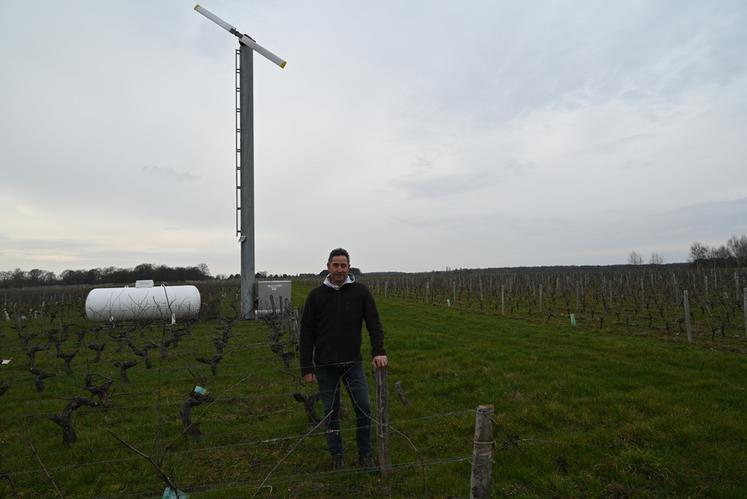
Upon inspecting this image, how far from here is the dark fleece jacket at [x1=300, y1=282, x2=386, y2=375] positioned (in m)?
4.02

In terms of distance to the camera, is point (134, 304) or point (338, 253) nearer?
point (338, 253)

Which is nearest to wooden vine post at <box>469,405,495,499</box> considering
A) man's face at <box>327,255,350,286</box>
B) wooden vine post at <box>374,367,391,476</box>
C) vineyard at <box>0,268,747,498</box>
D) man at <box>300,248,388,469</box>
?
vineyard at <box>0,268,747,498</box>

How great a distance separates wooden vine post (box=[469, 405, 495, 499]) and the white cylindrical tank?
60.1ft

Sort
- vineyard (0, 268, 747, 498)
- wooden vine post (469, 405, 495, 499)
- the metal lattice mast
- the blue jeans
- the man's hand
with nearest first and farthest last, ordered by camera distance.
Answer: wooden vine post (469, 405, 495, 499) → the man's hand → the blue jeans → vineyard (0, 268, 747, 498) → the metal lattice mast

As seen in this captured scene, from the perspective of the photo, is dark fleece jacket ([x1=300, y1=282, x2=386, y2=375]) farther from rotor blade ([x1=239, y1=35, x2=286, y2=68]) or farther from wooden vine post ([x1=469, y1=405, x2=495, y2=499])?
rotor blade ([x1=239, y1=35, x2=286, y2=68])

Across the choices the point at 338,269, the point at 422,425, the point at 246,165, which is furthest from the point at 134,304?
the point at 338,269

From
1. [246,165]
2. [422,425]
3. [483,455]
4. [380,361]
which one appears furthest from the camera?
[246,165]

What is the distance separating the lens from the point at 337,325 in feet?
13.2

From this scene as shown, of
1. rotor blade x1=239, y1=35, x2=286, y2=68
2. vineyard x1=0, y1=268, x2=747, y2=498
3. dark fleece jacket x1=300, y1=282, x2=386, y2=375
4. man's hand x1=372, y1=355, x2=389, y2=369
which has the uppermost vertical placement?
rotor blade x1=239, y1=35, x2=286, y2=68

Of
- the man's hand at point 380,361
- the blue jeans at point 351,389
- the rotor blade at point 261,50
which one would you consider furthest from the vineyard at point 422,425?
the rotor blade at point 261,50

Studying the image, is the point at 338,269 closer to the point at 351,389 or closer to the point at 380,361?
the point at 380,361

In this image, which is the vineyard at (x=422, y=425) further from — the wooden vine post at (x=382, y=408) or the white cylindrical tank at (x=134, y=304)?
the white cylindrical tank at (x=134, y=304)

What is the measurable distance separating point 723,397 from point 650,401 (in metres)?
1.19

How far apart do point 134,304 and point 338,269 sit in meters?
18.2
